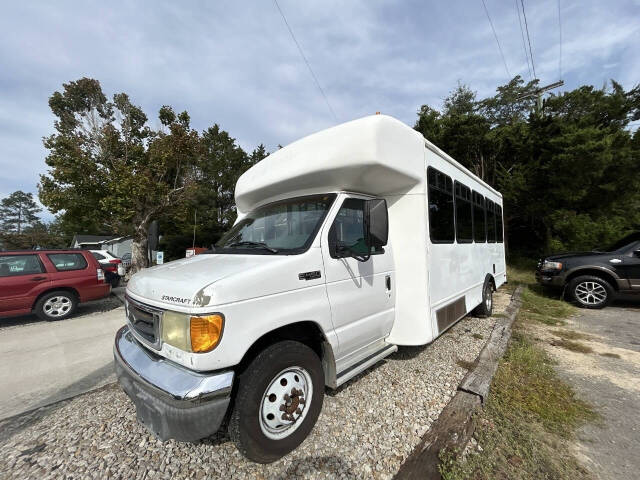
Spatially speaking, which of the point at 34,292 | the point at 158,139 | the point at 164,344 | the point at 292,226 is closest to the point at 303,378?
the point at 164,344

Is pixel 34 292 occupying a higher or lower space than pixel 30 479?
higher

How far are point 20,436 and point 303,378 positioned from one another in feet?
8.74

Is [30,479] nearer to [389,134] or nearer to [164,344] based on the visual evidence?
[164,344]

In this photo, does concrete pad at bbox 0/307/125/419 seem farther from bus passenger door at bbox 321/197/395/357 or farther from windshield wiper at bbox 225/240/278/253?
bus passenger door at bbox 321/197/395/357

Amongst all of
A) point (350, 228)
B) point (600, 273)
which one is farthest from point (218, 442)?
point (600, 273)

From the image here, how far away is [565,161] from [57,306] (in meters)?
19.0

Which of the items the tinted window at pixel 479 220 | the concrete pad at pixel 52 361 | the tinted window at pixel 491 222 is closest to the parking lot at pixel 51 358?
the concrete pad at pixel 52 361

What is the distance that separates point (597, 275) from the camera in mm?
6680

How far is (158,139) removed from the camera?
14.9 meters

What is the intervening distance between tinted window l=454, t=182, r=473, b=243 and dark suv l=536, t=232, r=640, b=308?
4249 mm

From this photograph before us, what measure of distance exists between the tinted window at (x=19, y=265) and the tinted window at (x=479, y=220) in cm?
956

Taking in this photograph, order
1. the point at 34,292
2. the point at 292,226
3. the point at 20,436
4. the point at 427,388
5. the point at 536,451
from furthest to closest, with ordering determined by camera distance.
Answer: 1. the point at 34,292
2. the point at 427,388
3. the point at 292,226
4. the point at 20,436
5. the point at 536,451

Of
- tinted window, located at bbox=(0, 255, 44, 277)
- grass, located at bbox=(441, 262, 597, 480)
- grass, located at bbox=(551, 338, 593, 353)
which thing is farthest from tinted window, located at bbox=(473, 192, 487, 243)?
tinted window, located at bbox=(0, 255, 44, 277)

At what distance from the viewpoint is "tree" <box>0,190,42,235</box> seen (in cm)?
6488
